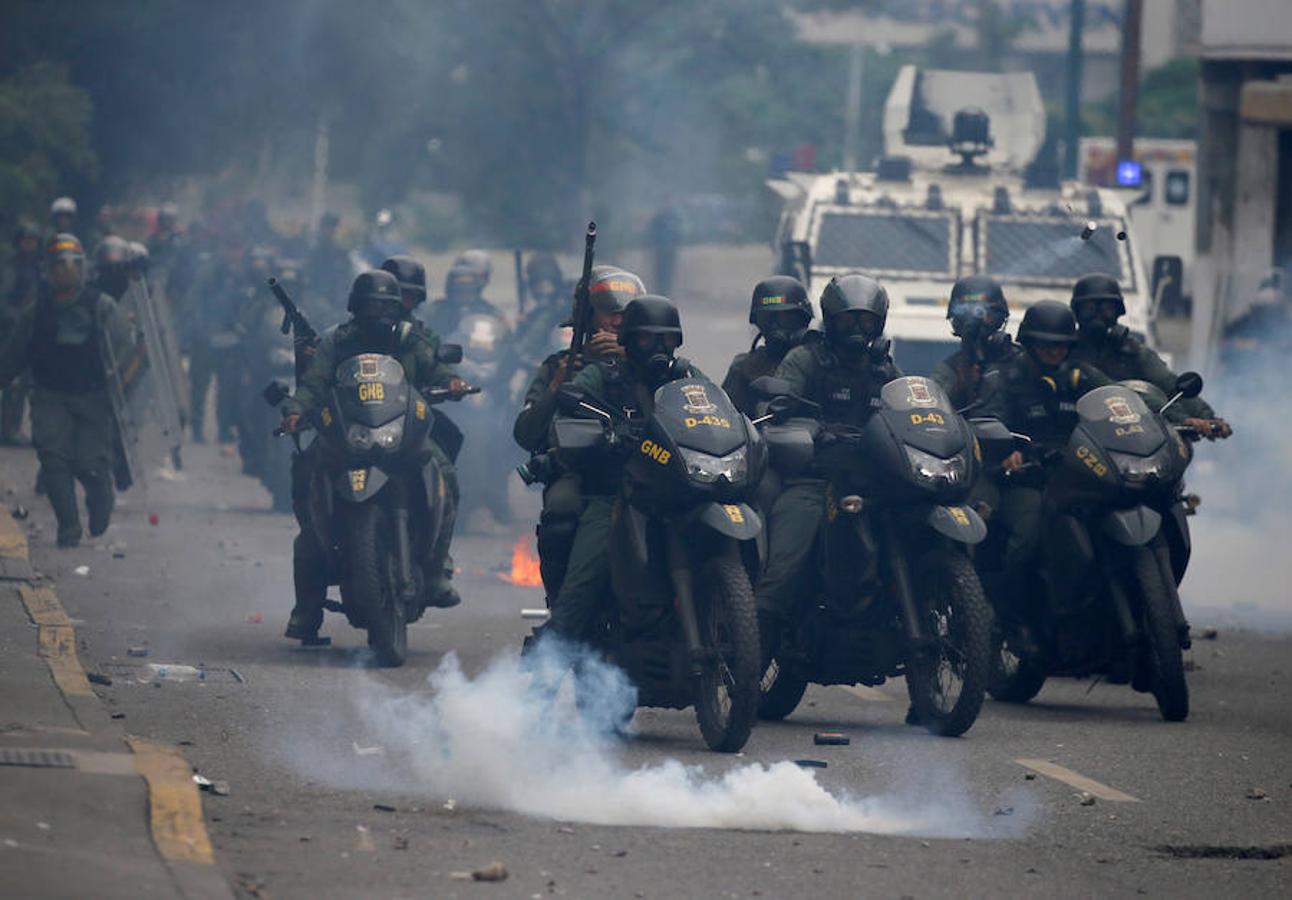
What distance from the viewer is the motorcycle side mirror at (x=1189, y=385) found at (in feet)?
37.1

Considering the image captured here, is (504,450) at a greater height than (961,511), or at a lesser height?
lesser

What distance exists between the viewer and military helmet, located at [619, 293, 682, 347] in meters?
9.53

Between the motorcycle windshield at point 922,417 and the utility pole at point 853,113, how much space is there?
143 ft

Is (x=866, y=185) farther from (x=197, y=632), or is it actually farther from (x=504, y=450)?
(x=197, y=632)

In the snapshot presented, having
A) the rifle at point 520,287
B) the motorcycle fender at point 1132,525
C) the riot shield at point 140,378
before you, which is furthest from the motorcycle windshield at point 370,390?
the rifle at point 520,287

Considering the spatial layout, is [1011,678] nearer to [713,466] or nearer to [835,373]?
[835,373]

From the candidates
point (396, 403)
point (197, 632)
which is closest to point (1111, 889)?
point (396, 403)

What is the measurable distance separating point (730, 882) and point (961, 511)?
2.97m

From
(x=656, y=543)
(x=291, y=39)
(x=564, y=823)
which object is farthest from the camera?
(x=291, y=39)

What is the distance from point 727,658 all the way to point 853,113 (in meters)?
46.4

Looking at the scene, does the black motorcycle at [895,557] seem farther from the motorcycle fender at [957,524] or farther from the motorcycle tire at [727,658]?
the motorcycle tire at [727,658]

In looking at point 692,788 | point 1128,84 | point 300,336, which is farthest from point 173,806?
point 1128,84

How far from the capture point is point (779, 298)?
11.7 metres

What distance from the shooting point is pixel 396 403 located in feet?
39.3
